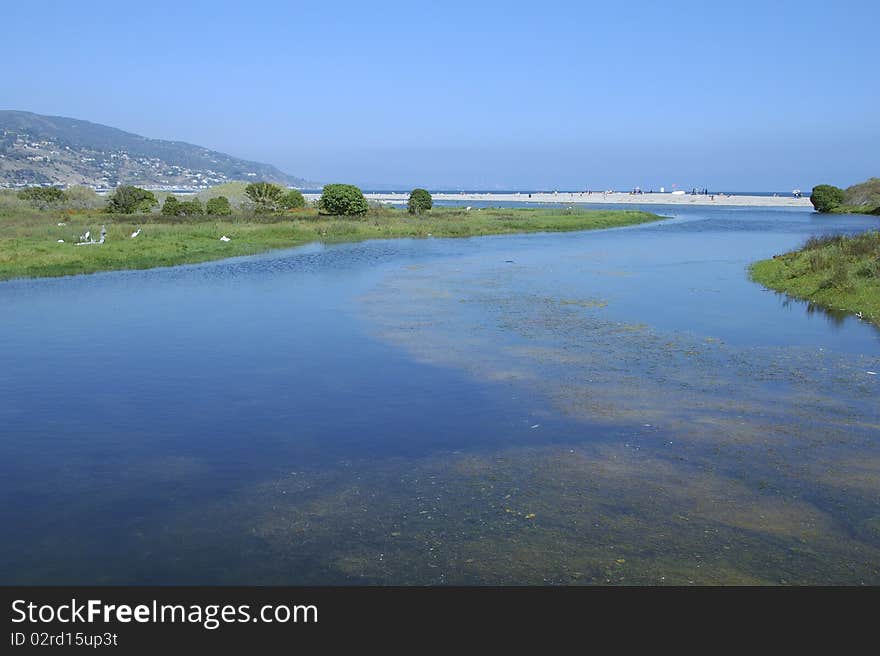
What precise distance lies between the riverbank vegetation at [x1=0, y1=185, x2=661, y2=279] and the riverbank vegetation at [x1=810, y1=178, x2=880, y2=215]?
40.2 m

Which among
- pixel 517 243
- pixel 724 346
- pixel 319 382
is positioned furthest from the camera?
pixel 517 243

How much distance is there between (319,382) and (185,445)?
447 cm

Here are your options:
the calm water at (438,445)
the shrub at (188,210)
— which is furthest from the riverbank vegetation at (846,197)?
the calm water at (438,445)

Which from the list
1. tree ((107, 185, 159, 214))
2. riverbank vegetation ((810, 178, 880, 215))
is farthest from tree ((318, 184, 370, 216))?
riverbank vegetation ((810, 178, 880, 215))

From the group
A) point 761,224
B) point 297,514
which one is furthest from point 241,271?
point 761,224

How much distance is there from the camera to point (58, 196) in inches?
3228

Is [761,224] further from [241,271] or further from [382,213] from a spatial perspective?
[241,271]

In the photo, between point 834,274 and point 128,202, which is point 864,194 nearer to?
point 834,274

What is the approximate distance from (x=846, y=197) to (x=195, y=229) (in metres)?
105

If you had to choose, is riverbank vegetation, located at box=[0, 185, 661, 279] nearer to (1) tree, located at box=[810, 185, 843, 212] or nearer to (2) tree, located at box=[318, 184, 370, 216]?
(2) tree, located at box=[318, 184, 370, 216]

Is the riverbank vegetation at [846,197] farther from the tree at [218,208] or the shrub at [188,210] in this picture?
the shrub at [188,210]

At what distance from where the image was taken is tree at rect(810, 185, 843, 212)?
119 m

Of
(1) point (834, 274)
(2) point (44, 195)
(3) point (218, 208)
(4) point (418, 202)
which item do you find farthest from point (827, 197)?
(2) point (44, 195)

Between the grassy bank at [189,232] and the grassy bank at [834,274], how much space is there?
99.8 ft
